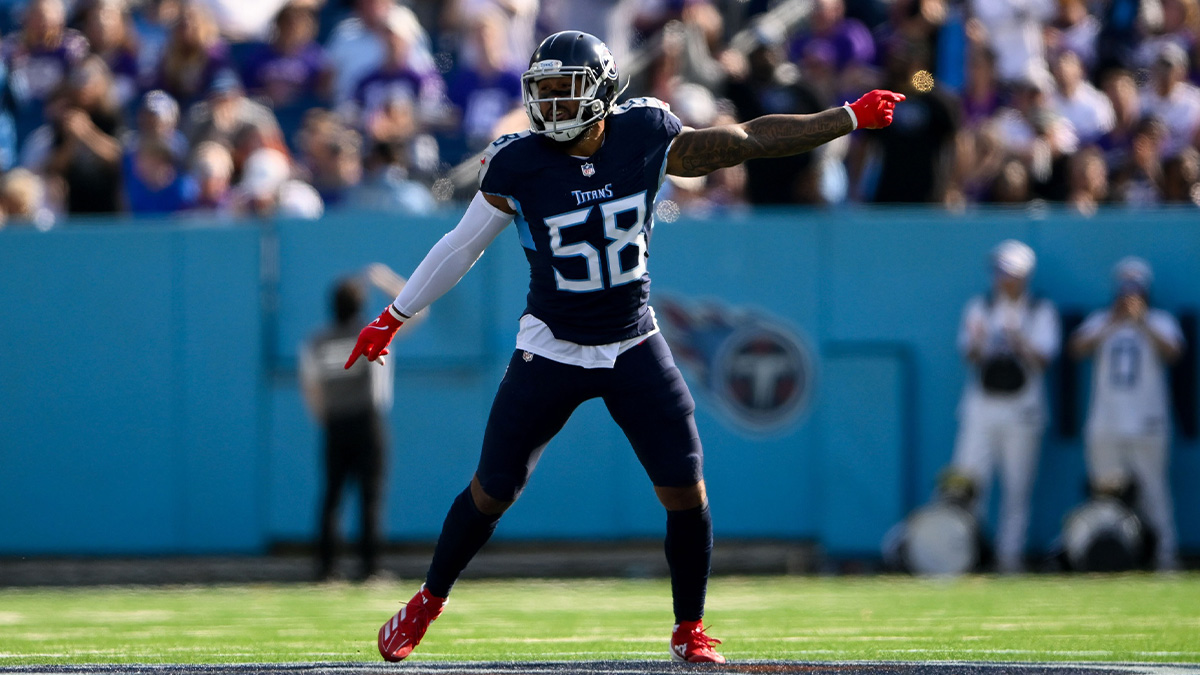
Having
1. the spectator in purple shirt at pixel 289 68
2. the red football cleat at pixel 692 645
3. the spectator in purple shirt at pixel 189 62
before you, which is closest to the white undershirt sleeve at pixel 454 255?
→ the red football cleat at pixel 692 645

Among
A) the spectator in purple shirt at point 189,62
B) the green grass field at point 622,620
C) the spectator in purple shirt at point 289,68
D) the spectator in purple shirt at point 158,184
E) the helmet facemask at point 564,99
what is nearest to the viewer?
the helmet facemask at point 564,99

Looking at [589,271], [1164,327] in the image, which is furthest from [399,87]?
[589,271]

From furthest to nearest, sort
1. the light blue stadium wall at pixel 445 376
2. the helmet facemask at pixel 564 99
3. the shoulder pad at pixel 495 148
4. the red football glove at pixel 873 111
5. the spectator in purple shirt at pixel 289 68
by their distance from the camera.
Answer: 1. the spectator in purple shirt at pixel 289 68
2. the light blue stadium wall at pixel 445 376
3. the red football glove at pixel 873 111
4. the shoulder pad at pixel 495 148
5. the helmet facemask at pixel 564 99

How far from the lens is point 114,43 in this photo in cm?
1399

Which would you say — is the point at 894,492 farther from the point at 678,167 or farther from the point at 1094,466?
the point at 678,167

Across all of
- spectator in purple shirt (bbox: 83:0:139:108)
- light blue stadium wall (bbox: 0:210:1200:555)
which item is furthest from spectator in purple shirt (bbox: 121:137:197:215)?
spectator in purple shirt (bbox: 83:0:139:108)

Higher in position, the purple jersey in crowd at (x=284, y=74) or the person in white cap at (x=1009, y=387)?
the purple jersey in crowd at (x=284, y=74)

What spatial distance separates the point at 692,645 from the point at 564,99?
1.81 metres

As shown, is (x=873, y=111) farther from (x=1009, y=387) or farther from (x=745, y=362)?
(x=745, y=362)

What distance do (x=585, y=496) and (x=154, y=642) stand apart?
5321 mm

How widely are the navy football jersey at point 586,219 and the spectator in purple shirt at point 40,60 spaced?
903 centimetres

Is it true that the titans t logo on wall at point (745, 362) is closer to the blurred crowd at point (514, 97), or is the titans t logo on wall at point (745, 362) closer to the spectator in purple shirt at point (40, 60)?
the blurred crowd at point (514, 97)

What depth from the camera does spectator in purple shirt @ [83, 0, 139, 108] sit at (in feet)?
45.7

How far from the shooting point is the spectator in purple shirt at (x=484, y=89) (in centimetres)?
1352
